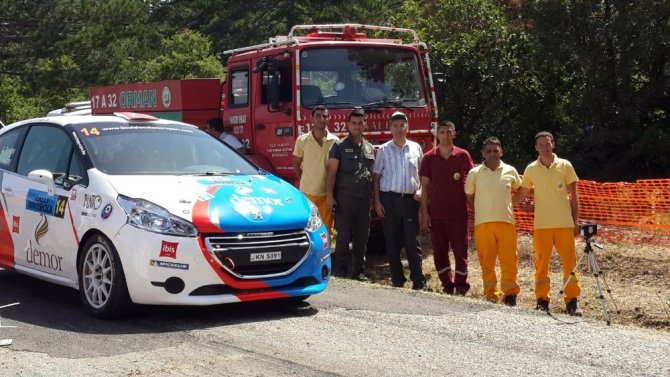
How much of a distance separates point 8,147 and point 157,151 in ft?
5.82

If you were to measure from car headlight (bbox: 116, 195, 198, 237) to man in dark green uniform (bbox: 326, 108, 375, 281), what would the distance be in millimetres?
3653

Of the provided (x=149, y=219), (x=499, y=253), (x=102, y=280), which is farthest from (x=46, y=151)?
(x=499, y=253)

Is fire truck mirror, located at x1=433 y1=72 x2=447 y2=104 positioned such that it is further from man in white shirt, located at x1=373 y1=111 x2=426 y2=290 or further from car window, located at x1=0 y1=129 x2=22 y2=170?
car window, located at x1=0 y1=129 x2=22 y2=170

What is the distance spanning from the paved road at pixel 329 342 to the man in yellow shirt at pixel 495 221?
1.21 metres

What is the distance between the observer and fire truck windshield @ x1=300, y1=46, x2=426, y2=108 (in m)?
→ 12.5

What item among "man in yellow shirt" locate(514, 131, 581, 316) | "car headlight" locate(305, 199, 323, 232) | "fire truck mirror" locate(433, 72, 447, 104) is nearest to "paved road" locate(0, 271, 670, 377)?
"car headlight" locate(305, 199, 323, 232)

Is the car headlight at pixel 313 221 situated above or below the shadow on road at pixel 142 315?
above

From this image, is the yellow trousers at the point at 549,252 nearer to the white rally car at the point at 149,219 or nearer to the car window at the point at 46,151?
the white rally car at the point at 149,219

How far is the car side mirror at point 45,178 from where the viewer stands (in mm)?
8578

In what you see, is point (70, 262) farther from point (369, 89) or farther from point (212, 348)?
point (369, 89)

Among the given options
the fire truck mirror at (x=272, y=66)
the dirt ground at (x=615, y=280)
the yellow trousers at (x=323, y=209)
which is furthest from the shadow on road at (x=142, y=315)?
the fire truck mirror at (x=272, y=66)

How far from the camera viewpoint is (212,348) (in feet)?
23.1

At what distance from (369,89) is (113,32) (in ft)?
88.6

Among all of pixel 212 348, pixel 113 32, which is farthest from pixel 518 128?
pixel 113 32
